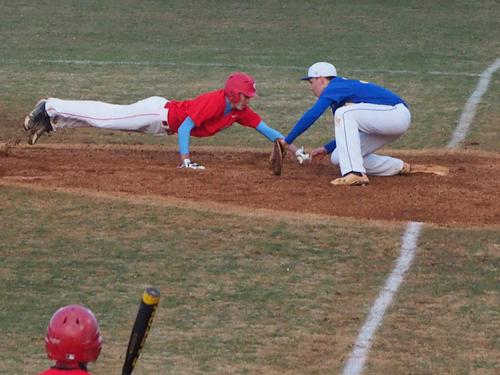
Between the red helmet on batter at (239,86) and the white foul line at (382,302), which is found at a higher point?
the red helmet on batter at (239,86)

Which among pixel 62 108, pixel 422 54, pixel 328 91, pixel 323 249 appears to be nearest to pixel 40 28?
pixel 422 54

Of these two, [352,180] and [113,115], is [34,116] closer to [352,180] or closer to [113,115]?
[113,115]

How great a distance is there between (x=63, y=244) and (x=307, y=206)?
7.17 ft

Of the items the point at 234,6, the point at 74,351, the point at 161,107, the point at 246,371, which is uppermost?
the point at 234,6

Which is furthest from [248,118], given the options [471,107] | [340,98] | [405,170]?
[471,107]

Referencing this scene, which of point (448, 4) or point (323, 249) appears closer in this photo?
point (323, 249)

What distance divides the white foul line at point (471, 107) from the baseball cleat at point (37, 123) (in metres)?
4.43

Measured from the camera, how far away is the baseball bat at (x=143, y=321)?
541 centimetres

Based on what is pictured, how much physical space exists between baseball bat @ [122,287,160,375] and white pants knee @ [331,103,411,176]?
6596 millimetres

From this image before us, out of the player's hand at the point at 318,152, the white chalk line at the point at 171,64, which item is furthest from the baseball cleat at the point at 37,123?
the white chalk line at the point at 171,64

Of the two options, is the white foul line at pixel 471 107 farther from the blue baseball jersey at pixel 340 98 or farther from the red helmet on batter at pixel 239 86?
the red helmet on batter at pixel 239 86

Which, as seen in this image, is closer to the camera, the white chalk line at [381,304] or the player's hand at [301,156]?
the white chalk line at [381,304]

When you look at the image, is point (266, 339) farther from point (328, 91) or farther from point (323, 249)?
point (328, 91)

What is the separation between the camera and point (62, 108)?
13.1 meters
